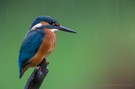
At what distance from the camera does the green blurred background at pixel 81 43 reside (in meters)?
2.60

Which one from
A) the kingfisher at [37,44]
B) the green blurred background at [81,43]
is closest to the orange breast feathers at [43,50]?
the kingfisher at [37,44]

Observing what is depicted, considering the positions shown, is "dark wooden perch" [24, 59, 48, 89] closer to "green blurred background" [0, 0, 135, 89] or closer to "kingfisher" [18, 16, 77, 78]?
"kingfisher" [18, 16, 77, 78]

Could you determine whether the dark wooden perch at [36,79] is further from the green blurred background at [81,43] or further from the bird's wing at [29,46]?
the green blurred background at [81,43]

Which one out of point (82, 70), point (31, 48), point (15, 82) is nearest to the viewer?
point (31, 48)

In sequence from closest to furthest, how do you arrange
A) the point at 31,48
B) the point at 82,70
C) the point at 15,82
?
the point at 31,48, the point at 15,82, the point at 82,70

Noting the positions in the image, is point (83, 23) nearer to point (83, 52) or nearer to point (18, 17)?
point (83, 52)

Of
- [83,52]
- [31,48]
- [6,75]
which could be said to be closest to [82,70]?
[83,52]

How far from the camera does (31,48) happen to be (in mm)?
1551

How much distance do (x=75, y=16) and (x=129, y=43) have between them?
0.42m

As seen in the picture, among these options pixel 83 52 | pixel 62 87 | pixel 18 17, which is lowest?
pixel 62 87

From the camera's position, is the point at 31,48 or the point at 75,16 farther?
the point at 75,16

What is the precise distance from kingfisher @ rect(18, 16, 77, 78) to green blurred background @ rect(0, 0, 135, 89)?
985 mm

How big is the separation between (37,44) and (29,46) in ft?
0.14

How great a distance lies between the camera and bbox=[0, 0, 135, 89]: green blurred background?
102 inches
